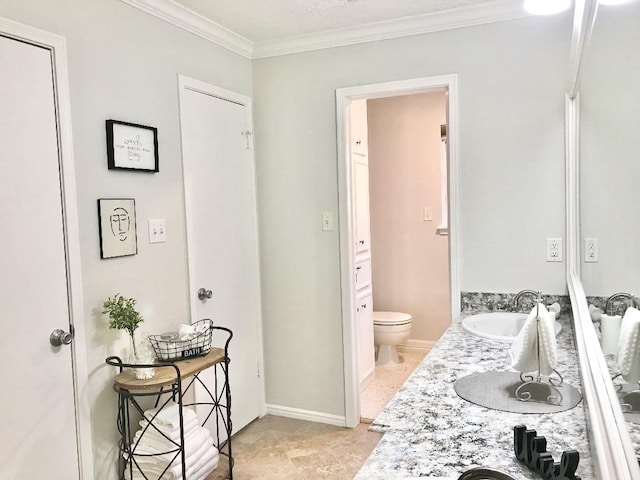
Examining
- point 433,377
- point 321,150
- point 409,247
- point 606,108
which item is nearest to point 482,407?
point 433,377

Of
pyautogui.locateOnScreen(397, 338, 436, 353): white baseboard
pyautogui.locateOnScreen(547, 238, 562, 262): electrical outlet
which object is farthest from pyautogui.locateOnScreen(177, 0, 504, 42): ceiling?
pyautogui.locateOnScreen(397, 338, 436, 353): white baseboard

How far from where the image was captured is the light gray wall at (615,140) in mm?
829

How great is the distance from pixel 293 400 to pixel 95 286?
5.38ft

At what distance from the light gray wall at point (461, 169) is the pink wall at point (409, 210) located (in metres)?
1.59

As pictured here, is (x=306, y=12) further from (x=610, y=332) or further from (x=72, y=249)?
(x=610, y=332)

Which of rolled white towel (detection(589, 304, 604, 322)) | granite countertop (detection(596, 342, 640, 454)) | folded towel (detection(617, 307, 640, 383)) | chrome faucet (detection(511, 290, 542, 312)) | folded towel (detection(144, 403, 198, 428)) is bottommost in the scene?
folded towel (detection(144, 403, 198, 428))

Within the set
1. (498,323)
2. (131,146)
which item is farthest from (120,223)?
(498,323)

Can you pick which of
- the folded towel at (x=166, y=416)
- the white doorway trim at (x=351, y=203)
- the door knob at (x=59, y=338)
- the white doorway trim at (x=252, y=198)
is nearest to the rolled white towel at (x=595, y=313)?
the white doorway trim at (x=351, y=203)

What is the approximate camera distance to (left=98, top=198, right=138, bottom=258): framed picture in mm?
2221

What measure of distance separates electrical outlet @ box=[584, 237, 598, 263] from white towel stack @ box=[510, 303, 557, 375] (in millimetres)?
240

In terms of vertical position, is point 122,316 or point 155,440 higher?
point 122,316

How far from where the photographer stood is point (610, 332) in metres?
1.03

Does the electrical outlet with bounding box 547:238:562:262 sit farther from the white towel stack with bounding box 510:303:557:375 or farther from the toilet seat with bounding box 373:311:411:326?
the toilet seat with bounding box 373:311:411:326

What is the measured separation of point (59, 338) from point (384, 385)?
2512 millimetres
